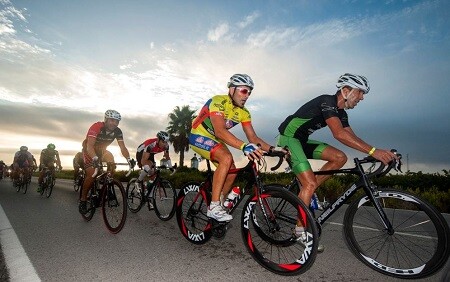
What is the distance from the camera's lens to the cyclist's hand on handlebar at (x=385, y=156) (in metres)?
3.12

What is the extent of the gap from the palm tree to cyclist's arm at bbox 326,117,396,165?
4492 centimetres

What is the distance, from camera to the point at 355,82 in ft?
12.3

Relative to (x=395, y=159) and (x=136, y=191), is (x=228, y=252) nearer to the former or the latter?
(x=395, y=159)

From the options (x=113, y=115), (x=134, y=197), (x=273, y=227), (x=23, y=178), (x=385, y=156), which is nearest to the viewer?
(x=385, y=156)

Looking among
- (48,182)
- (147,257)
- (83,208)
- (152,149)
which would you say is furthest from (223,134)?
(48,182)

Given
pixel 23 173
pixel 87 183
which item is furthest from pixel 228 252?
pixel 23 173

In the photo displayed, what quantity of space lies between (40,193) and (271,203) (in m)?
11.7

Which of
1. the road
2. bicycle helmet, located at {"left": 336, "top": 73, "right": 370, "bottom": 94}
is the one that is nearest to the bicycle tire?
the road

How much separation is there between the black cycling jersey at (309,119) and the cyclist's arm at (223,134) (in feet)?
3.46

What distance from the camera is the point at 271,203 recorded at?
3.46m

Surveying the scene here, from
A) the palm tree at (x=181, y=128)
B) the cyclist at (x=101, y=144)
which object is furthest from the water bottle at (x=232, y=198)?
the palm tree at (x=181, y=128)

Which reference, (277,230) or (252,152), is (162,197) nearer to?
(277,230)

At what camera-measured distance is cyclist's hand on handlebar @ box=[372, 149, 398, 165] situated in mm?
3115

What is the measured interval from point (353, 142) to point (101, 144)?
17.8 feet
